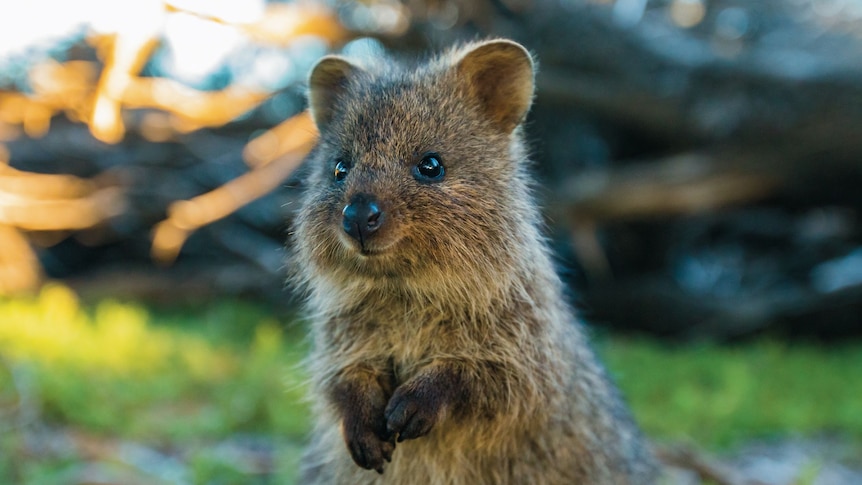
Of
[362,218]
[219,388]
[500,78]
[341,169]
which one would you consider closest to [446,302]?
[362,218]

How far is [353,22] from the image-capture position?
750cm

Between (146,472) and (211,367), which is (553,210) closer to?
(211,367)

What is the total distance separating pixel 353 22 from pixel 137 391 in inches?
165

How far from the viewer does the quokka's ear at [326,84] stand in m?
3.43

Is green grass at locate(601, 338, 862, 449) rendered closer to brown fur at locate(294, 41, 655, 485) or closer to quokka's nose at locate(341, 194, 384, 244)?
brown fur at locate(294, 41, 655, 485)

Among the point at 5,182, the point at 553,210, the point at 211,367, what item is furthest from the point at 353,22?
the point at 5,182

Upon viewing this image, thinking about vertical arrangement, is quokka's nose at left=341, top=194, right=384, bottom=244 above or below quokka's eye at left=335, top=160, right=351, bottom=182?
below

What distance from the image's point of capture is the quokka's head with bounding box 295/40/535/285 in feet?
8.85

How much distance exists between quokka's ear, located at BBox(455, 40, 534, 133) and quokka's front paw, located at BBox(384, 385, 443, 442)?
4.10 feet

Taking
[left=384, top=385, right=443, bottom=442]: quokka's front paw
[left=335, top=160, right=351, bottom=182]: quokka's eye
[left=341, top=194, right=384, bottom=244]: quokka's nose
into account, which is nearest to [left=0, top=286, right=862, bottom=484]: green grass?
[left=384, top=385, right=443, bottom=442]: quokka's front paw

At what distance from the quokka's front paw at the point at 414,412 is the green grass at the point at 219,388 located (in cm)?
111

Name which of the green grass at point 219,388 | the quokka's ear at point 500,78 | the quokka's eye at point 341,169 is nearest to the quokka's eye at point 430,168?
the quokka's eye at point 341,169

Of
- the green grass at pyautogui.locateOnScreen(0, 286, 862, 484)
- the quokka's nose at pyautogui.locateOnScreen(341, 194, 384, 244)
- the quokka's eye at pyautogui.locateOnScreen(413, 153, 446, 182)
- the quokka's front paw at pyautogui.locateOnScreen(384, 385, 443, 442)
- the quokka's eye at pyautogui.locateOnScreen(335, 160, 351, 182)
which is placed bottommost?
the green grass at pyautogui.locateOnScreen(0, 286, 862, 484)

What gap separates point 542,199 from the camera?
14.1 feet
